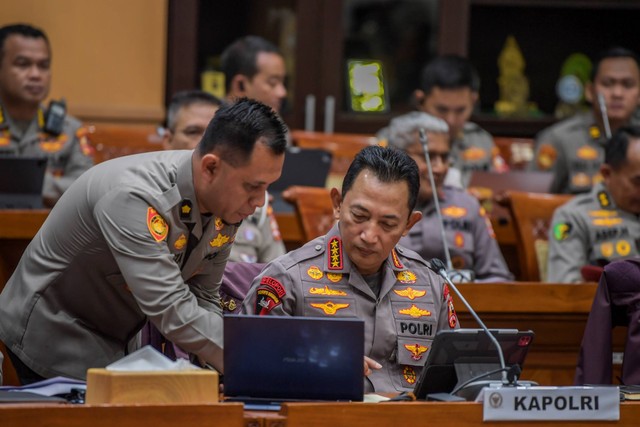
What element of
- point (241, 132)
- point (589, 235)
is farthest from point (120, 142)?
point (241, 132)

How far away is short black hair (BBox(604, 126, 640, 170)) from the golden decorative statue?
7.78ft

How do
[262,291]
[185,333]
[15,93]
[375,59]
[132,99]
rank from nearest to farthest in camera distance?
[185,333] → [262,291] → [15,93] → [132,99] → [375,59]

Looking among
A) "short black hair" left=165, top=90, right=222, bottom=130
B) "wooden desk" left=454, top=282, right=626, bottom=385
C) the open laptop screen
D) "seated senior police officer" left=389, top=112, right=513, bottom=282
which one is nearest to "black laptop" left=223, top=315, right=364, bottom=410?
the open laptop screen

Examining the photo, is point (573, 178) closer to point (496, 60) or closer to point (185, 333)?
point (496, 60)

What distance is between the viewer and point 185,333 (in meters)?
2.65

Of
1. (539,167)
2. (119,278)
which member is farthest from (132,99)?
(119,278)

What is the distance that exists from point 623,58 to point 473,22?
164cm

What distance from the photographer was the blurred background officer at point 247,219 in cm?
429

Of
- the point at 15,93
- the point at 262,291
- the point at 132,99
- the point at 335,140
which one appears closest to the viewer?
the point at 262,291

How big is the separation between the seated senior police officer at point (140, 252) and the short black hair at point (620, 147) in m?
2.14

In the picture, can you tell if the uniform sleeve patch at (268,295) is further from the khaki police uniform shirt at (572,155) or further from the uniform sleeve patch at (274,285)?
the khaki police uniform shirt at (572,155)

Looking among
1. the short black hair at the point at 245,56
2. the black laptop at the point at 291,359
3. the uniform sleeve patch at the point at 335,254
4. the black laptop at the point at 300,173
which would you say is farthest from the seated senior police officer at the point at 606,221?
the black laptop at the point at 291,359

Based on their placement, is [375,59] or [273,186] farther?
[375,59]

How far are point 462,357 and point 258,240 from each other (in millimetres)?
1890
